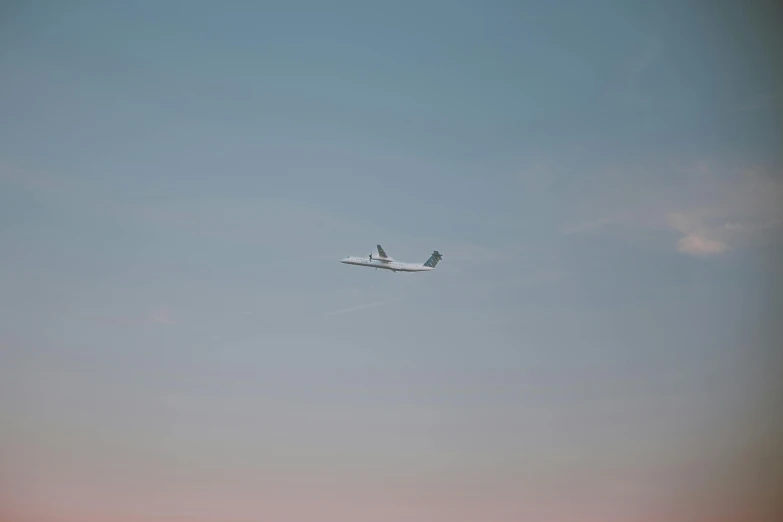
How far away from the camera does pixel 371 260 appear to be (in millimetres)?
138000

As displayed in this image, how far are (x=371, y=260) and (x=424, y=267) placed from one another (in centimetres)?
759

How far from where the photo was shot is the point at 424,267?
461 ft
